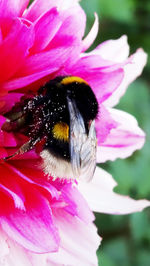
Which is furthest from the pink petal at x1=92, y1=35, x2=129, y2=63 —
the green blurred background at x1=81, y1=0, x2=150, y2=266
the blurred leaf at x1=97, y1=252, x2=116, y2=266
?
the blurred leaf at x1=97, y1=252, x2=116, y2=266

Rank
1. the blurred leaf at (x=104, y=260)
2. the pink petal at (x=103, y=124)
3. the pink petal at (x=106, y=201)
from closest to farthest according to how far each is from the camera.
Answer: the pink petal at (x=103, y=124) < the pink petal at (x=106, y=201) < the blurred leaf at (x=104, y=260)

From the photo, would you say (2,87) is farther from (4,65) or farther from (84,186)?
(84,186)

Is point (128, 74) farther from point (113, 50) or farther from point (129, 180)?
point (129, 180)

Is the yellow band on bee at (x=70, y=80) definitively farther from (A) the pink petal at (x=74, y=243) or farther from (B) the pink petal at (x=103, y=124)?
(A) the pink petal at (x=74, y=243)

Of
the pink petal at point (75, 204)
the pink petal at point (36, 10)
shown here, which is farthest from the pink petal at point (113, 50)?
the pink petal at point (75, 204)

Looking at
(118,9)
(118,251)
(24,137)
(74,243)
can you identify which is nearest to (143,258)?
(118,251)

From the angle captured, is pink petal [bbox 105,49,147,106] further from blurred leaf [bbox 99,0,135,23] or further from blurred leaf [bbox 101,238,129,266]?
blurred leaf [bbox 101,238,129,266]

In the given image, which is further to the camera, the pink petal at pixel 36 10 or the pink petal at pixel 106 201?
the pink petal at pixel 106 201

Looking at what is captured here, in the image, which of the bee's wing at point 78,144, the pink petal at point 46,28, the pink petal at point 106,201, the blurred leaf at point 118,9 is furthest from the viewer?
the blurred leaf at point 118,9
